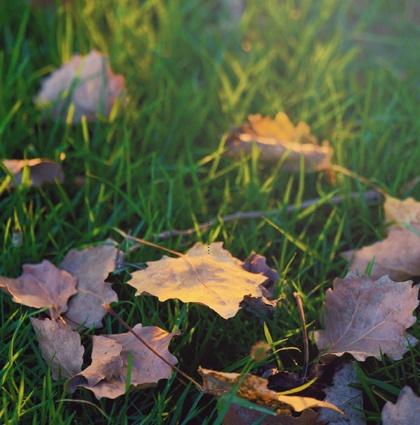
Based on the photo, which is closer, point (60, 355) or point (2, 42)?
point (60, 355)

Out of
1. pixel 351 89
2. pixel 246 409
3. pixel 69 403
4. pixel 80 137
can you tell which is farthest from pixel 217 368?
pixel 351 89

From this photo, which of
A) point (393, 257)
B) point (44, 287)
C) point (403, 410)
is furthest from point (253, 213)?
point (403, 410)

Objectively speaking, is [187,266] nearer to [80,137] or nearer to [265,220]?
[265,220]

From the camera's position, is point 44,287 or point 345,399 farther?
point 44,287

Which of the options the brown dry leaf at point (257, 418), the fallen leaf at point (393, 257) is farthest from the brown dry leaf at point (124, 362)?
the fallen leaf at point (393, 257)

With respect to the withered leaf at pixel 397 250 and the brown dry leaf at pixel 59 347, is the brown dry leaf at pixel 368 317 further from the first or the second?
the brown dry leaf at pixel 59 347

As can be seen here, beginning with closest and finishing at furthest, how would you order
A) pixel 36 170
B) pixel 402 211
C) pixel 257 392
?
pixel 257 392 → pixel 402 211 → pixel 36 170

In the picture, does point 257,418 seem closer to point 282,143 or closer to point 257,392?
point 257,392
